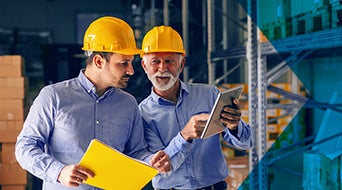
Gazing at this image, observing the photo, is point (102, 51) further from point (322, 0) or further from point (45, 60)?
point (45, 60)

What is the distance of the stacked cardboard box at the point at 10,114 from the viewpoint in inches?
178

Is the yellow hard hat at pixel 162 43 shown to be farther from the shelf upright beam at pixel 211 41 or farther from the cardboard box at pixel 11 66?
the shelf upright beam at pixel 211 41

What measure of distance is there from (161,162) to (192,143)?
13.0 inches

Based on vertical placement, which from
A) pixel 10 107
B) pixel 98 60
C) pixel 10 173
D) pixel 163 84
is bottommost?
pixel 10 173

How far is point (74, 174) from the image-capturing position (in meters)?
1.86

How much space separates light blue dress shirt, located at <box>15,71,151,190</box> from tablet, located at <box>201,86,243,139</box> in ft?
1.06

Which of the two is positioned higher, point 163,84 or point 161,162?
point 163,84

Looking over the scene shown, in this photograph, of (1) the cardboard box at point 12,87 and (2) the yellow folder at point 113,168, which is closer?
(2) the yellow folder at point 113,168

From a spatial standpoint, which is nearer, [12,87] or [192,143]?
[192,143]

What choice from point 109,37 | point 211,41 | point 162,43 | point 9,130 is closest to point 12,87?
point 9,130

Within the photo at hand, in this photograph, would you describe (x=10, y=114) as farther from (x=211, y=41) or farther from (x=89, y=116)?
(x=89, y=116)

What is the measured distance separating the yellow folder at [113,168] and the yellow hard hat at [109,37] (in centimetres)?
53

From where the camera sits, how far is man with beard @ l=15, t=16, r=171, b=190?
6.58 ft

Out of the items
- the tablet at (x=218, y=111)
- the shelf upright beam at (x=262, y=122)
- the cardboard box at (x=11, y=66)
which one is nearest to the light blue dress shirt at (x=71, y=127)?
the tablet at (x=218, y=111)
